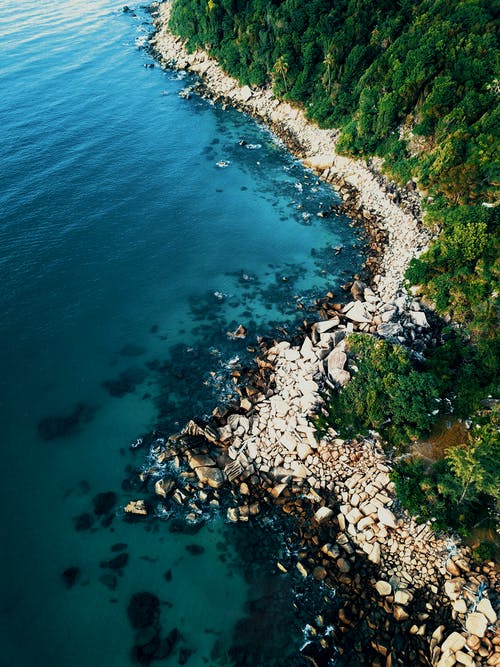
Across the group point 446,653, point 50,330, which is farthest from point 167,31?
point 446,653

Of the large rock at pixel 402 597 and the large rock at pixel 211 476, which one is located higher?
the large rock at pixel 211 476

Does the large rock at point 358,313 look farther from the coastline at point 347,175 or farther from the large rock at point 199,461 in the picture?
the large rock at point 199,461

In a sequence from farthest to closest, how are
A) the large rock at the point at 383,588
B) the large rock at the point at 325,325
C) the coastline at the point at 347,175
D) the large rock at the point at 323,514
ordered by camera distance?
1. the coastline at the point at 347,175
2. the large rock at the point at 325,325
3. the large rock at the point at 323,514
4. the large rock at the point at 383,588

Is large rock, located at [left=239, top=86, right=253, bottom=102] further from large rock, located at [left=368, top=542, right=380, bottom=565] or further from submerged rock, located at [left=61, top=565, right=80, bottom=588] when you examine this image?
submerged rock, located at [left=61, top=565, right=80, bottom=588]

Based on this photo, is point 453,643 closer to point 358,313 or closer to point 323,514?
point 323,514

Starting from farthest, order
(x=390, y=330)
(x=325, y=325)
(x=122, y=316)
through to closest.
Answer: (x=122, y=316), (x=325, y=325), (x=390, y=330)

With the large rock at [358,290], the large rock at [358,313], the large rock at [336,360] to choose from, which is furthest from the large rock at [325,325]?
the large rock at [358,290]

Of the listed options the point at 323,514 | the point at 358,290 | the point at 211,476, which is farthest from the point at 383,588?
the point at 358,290
